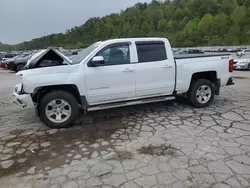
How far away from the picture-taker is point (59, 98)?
4715 millimetres

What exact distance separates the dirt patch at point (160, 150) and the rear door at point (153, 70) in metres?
1.76

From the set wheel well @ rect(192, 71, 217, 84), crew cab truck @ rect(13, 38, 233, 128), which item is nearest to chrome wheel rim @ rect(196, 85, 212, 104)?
crew cab truck @ rect(13, 38, 233, 128)

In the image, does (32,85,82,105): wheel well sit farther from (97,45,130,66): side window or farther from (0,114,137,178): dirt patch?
(97,45,130,66): side window

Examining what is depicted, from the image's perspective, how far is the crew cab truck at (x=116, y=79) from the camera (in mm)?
4684

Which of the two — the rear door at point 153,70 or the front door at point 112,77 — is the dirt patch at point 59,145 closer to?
the front door at point 112,77

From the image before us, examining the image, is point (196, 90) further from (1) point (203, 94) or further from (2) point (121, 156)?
(2) point (121, 156)

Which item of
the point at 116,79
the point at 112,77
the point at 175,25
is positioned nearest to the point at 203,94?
the point at 116,79

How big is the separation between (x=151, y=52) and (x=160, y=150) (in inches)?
101

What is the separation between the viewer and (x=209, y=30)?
8944 centimetres

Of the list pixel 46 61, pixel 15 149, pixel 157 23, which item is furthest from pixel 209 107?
pixel 157 23

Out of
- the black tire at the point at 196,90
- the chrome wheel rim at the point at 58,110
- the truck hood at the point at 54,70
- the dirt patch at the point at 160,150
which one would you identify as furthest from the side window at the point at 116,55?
the dirt patch at the point at 160,150

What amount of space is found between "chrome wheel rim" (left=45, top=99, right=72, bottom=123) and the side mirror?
1.00 meters

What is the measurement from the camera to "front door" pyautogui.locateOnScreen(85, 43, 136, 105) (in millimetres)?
4891

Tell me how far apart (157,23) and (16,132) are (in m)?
114
